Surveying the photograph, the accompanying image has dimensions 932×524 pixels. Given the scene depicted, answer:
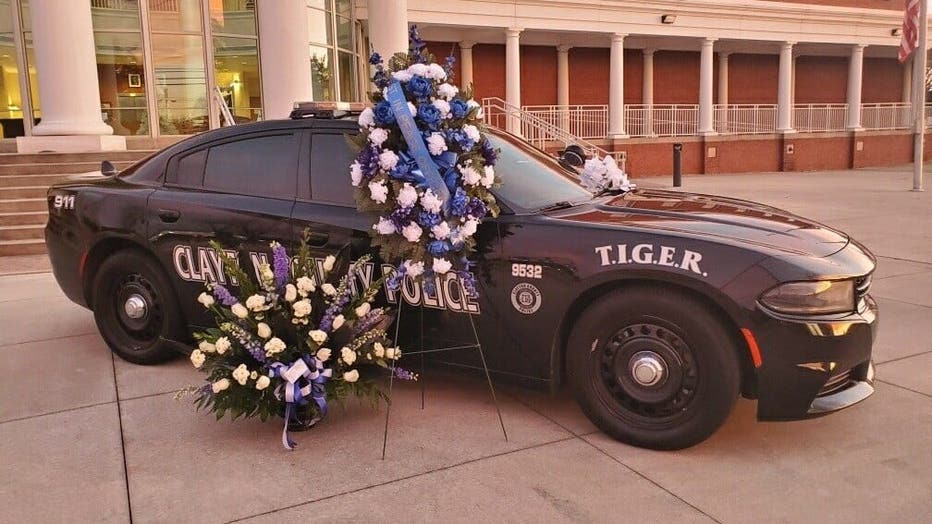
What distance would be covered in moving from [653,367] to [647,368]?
28 mm

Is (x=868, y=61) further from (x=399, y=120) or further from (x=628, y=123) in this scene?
(x=399, y=120)

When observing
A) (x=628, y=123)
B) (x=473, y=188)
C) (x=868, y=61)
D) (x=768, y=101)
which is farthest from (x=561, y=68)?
(x=473, y=188)

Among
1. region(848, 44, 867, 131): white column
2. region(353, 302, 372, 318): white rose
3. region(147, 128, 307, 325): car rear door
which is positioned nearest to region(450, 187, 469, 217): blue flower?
region(353, 302, 372, 318): white rose

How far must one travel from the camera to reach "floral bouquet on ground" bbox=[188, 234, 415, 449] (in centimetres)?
368

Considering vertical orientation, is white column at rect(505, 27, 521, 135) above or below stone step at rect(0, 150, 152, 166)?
above

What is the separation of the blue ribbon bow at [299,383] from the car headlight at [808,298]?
2.09m

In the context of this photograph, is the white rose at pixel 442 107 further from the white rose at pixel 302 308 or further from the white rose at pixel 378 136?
the white rose at pixel 302 308

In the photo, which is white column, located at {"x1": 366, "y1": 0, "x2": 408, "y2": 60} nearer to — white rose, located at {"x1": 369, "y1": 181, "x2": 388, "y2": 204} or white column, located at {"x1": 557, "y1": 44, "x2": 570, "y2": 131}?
white column, located at {"x1": 557, "y1": 44, "x2": 570, "y2": 131}

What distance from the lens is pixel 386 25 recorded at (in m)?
16.7

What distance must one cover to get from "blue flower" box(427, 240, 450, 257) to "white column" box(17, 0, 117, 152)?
1082 cm

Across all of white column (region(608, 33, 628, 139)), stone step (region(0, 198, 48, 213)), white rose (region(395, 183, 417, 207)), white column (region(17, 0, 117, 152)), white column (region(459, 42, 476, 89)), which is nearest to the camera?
white rose (region(395, 183, 417, 207))

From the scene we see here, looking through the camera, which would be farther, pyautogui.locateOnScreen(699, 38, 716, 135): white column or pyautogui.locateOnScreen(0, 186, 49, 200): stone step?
pyautogui.locateOnScreen(699, 38, 716, 135): white column

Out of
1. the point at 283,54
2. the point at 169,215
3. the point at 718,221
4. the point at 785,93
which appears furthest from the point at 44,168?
the point at 785,93

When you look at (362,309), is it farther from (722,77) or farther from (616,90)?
(722,77)
